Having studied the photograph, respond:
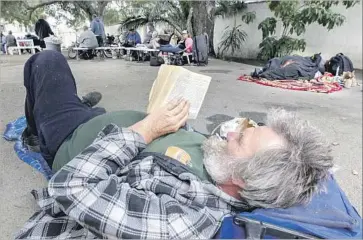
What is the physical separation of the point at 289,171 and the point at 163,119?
0.30 m

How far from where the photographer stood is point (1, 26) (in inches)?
38.7

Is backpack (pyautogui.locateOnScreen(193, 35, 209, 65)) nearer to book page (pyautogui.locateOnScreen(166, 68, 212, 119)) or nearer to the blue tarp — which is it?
book page (pyautogui.locateOnScreen(166, 68, 212, 119))

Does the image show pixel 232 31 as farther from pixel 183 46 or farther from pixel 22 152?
pixel 22 152

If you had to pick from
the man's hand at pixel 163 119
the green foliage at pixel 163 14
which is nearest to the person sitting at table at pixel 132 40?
the green foliage at pixel 163 14

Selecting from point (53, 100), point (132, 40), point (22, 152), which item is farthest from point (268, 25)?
point (22, 152)

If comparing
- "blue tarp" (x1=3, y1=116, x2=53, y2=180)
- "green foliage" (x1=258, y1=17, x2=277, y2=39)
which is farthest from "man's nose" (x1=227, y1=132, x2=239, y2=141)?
"blue tarp" (x1=3, y1=116, x2=53, y2=180)

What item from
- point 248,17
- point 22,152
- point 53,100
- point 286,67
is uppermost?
point 248,17

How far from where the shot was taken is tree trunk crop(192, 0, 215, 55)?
0.70 metres

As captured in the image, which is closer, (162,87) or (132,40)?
(162,87)

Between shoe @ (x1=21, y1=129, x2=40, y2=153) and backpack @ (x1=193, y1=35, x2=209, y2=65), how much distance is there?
31.8 inches

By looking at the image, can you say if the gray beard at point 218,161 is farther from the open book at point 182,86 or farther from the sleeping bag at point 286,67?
the sleeping bag at point 286,67

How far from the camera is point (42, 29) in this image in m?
1.02

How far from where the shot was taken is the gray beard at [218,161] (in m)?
0.63

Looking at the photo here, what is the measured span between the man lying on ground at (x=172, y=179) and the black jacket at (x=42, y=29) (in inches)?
18.3
